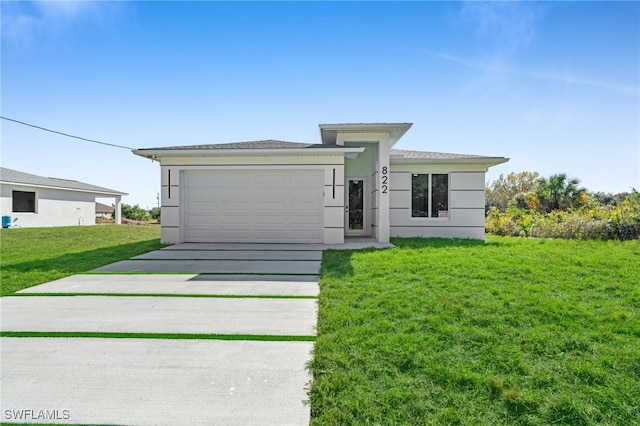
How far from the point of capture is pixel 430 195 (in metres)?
11.3

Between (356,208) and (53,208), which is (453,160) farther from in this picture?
(53,208)

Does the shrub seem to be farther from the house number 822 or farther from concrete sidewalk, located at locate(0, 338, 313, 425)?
concrete sidewalk, located at locate(0, 338, 313, 425)

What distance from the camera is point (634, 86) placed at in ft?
31.0

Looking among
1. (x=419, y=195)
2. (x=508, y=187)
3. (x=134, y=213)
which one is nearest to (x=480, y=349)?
(x=419, y=195)

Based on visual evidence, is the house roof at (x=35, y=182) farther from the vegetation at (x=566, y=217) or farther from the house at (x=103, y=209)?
the vegetation at (x=566, y=217)

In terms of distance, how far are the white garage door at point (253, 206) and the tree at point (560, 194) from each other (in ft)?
67.6

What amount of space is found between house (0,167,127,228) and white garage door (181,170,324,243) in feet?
47.6

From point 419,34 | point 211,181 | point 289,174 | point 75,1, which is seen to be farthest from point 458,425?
point 75,1

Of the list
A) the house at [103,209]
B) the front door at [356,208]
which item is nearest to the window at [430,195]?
the front door at [356,208]

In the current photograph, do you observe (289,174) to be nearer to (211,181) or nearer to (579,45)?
(211,181)

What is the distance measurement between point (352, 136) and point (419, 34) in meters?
3.67

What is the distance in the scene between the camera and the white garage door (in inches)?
388

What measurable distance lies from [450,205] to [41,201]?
23.2m

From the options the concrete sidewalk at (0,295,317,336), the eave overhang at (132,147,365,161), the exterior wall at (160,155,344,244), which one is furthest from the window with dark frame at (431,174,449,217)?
the concrete sidewalk at (0,295,317,336)
